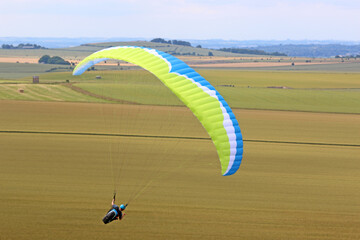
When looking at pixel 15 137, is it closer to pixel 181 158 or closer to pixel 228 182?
pixel 181 158

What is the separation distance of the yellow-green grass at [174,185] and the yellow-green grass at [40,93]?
493 inches

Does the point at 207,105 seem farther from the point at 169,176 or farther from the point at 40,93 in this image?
the point at 40,93

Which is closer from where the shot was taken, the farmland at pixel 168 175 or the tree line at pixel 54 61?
the farmland at pixel 168 175

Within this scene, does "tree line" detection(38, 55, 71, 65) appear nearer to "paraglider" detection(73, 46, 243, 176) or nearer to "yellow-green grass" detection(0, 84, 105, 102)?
"yellow-green grass" detection(0, 84, 105, 102)

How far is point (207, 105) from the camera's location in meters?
13.9

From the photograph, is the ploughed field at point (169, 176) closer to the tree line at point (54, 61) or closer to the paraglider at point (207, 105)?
the paraglider at point (207, 105)

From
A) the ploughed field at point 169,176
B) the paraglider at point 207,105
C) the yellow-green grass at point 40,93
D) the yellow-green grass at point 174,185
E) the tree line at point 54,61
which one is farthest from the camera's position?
the tree line at point 54,61

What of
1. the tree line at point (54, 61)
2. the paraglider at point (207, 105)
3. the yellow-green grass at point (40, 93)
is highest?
the paraglider at point (207, 105)

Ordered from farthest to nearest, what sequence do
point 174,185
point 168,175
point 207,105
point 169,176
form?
point 168,175
point 169,176
point 174,185
point 207,105

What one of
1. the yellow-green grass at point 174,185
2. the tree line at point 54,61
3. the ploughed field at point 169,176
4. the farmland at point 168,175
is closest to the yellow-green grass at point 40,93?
the farmland at point 168,175

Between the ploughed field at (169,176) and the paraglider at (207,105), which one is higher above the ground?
the paraglider at (207,105)

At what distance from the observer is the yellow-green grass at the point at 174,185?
16641mm

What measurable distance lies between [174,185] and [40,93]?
34307 millimetres

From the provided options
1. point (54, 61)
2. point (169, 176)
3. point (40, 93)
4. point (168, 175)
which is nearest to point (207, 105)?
point (169, 176)
